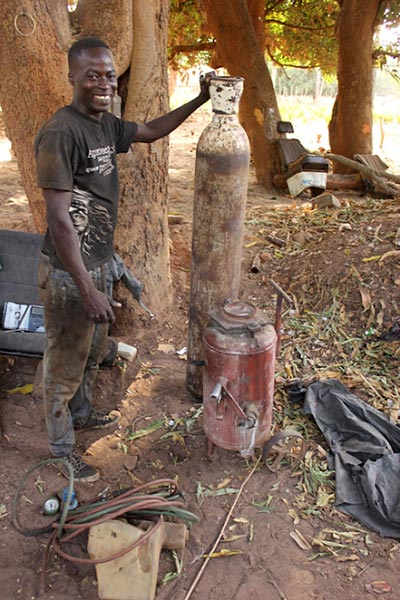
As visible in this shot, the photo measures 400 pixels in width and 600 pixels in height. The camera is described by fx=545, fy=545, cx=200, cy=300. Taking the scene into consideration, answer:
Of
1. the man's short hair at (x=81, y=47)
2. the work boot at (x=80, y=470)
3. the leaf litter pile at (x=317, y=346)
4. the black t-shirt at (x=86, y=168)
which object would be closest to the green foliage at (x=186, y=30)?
the leaf litter pile at (x=317, y=346)

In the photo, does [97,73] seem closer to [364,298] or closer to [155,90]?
[155,90]

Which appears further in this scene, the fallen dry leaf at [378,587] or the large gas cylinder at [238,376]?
the large gas cylinder at [238,376]

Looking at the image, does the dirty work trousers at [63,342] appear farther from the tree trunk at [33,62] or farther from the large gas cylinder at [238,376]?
the tree trunk at [33,62]

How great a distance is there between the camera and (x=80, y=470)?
131 inches

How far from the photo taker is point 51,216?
2.68m

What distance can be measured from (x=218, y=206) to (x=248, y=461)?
1624 millimetres

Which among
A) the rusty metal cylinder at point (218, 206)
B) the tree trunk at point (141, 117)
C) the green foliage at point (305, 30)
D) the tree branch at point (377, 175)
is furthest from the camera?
the green foliage at point (305, 30)

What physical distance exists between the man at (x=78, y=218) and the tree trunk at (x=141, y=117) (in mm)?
932

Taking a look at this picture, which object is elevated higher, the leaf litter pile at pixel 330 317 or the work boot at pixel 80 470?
the leaf litter pile at pixel 330 317

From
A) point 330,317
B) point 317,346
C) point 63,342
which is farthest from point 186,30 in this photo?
point 63,342

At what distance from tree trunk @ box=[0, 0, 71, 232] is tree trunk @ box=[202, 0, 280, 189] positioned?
6.29 m

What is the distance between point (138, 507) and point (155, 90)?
3.14 meters

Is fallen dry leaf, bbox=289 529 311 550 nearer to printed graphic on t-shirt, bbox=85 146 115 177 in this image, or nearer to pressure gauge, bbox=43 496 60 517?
pressure gauge, bbox=43 496 60 517

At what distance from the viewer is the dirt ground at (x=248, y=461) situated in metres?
2.75
